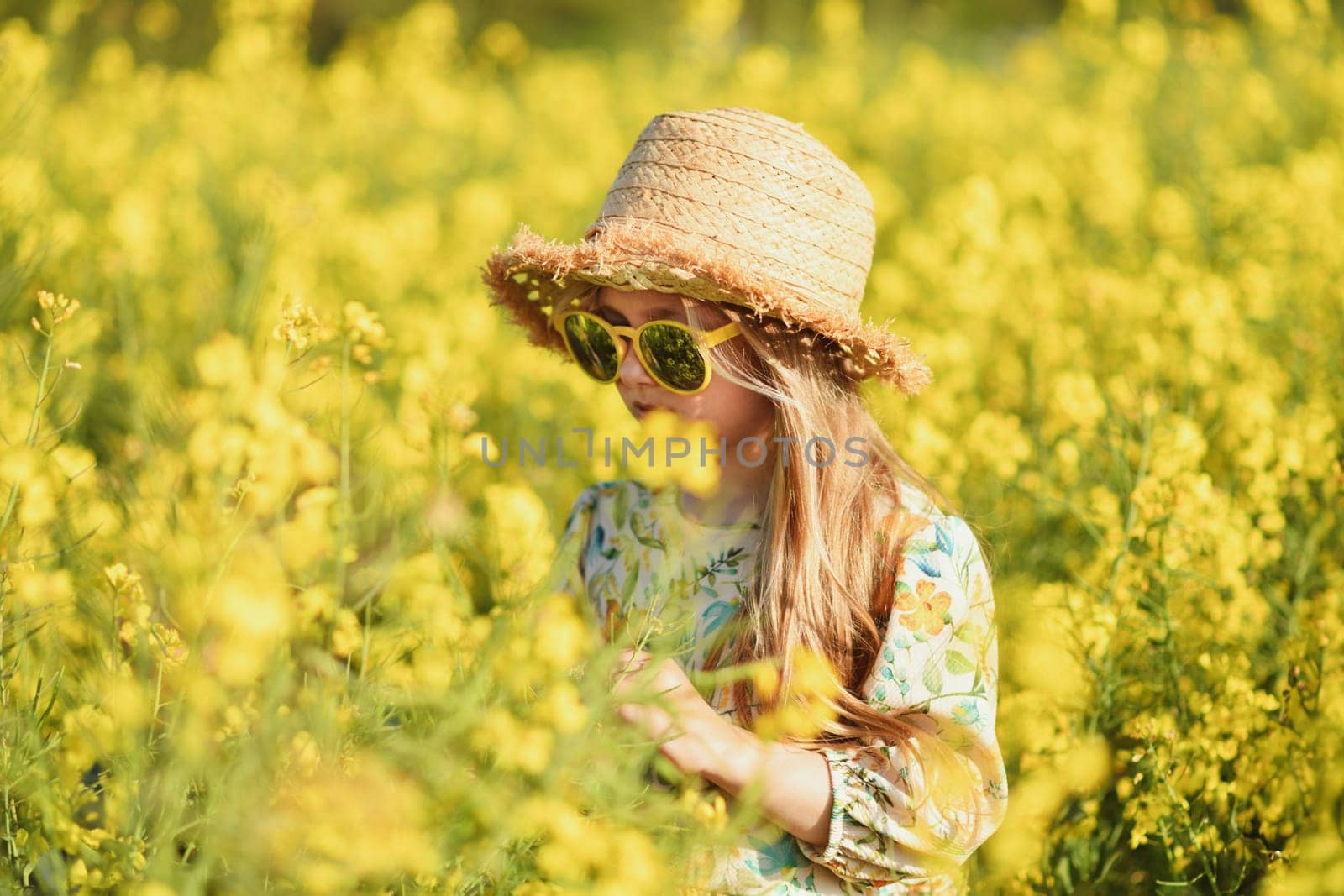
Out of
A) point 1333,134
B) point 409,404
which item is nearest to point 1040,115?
point 1333,134

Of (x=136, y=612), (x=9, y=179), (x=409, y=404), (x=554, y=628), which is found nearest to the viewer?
(x=554, y=628)

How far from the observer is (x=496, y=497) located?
5.29 ft

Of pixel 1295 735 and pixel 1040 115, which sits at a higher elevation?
pixel 1040 115

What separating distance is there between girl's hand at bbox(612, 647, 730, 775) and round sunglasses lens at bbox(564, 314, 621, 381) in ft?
1.53

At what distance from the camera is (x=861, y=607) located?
1460 millimetres

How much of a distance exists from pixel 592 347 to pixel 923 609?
584 millimetres

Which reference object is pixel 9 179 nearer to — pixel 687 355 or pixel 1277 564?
pixel 687 355

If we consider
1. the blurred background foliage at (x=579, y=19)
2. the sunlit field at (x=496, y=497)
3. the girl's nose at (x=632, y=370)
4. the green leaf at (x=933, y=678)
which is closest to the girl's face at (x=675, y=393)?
the girl's nose at (x=632, y=370)

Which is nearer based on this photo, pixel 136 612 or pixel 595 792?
pixel 595 792

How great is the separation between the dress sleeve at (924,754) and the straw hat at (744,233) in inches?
12.0

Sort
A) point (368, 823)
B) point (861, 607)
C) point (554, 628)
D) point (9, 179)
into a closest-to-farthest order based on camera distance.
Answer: point (368, 823) → point (554, 628) → point (861, 607) → point (9, 179)

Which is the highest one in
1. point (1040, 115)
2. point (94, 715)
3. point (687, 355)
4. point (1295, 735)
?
point (1040, 115)

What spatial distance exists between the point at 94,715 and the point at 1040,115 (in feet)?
15.1

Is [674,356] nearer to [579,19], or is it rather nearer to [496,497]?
[496,497]
